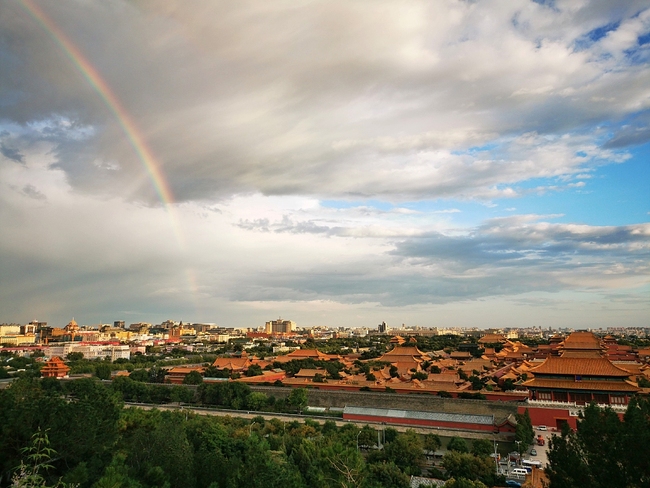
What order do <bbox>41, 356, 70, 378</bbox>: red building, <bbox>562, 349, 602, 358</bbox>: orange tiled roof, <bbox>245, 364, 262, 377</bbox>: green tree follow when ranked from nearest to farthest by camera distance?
<bbox>562, 349, 602, 358</bbox>: orange tiled roof → <bbox>245, 364, 262, 377</bbox>: green tree → <bbox>41, 356, 70, 378</bbox>: red building

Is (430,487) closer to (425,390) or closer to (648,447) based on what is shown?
(648,447)

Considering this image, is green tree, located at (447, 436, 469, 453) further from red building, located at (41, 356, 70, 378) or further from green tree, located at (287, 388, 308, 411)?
red building, located at (41, 356, 70, 378)

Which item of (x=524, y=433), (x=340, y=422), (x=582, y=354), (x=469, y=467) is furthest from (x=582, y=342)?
(x=469, y=467)

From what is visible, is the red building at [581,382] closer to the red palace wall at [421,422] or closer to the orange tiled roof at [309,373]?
the red palace wall at [421,422]

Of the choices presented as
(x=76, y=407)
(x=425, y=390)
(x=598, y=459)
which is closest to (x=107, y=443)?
(x=76, y=407)

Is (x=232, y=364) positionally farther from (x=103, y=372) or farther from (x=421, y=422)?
(x=421, y=422)

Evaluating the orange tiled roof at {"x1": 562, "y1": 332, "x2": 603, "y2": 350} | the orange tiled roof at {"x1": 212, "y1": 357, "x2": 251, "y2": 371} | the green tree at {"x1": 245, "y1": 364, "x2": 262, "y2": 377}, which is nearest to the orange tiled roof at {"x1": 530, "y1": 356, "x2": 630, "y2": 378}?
the orange tiled roof at {"x1": 562, "y1": 332, "x2": 603, "y2": 350}
